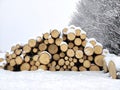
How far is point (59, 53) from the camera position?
1159 cm

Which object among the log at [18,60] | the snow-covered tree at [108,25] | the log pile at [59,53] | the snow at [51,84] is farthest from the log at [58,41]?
the snow-covered tree at [108,25]

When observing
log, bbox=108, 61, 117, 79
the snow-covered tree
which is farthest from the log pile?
the snow-covered tree

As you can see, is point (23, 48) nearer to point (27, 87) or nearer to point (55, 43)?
point (55, 43)

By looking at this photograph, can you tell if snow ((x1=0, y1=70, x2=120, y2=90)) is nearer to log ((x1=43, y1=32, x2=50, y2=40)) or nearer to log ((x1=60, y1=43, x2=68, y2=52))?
log ((x1=60, y1=43, x2=68, y2=52))

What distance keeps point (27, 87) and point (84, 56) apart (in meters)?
4.36

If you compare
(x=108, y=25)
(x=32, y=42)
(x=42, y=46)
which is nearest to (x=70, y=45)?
(x=42, y=46)

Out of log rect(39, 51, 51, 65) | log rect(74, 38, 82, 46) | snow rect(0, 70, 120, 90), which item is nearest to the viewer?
snow rect(0, 70, 120, 90)

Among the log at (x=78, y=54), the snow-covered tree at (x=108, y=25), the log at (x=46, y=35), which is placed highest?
the snow-covered tree at (x=108, y=25)

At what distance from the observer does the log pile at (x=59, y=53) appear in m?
11.4

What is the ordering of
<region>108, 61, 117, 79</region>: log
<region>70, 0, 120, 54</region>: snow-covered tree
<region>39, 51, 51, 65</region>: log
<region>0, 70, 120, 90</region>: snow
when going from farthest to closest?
<region>70, 0, 120, 54</region>: snow-covered tree → <region>39, 51, 51, 65</region>: log → <region>108, 61, 117, 79</region>: log → <region>0, 70, 120, 90</region>: snow

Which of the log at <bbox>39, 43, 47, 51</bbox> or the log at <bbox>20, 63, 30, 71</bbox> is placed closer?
the log at <bbox>20, 63, 30, 71</bbox>

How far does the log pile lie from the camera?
11.4 metres

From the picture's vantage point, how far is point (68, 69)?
11430 mm

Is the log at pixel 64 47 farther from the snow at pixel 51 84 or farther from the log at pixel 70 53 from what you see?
the snow at pixel 51 84
